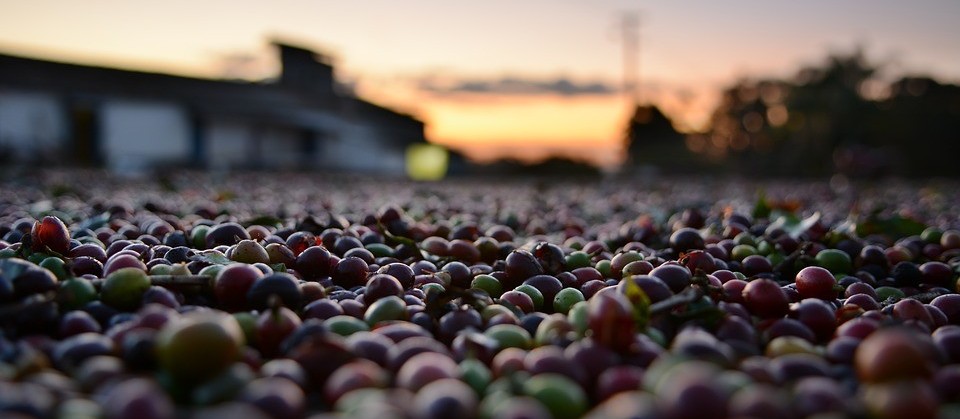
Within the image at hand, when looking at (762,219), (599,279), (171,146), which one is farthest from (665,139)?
(599,279)

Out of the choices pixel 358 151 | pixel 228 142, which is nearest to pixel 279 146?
pixel 228 142

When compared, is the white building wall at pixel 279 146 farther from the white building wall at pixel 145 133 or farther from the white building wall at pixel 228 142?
the white building wall at pixel 145 133

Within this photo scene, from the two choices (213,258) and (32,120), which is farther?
(32,120)

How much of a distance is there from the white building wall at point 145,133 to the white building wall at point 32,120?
149 centimetres

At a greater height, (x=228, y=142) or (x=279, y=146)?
(x=228, y=142)

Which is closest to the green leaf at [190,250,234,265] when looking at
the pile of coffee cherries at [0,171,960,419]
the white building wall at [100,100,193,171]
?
the pile of coffee cherries at [0,171,960,419]

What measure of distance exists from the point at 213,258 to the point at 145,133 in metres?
27.8

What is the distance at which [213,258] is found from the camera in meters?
3.26

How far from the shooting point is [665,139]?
46156 millimetres

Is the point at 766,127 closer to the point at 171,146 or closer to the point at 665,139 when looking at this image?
the point at 665,139

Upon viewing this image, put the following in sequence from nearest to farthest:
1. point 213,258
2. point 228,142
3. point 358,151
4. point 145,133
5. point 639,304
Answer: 1. point 639,304
2. point 213,258
3. point 145,133
4. point 228,142
5. point 358,151

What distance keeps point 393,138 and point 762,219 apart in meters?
34.6

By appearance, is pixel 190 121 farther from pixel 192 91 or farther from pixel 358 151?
pixel 358 151

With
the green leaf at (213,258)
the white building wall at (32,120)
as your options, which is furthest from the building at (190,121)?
the green leaf at (213,258)
